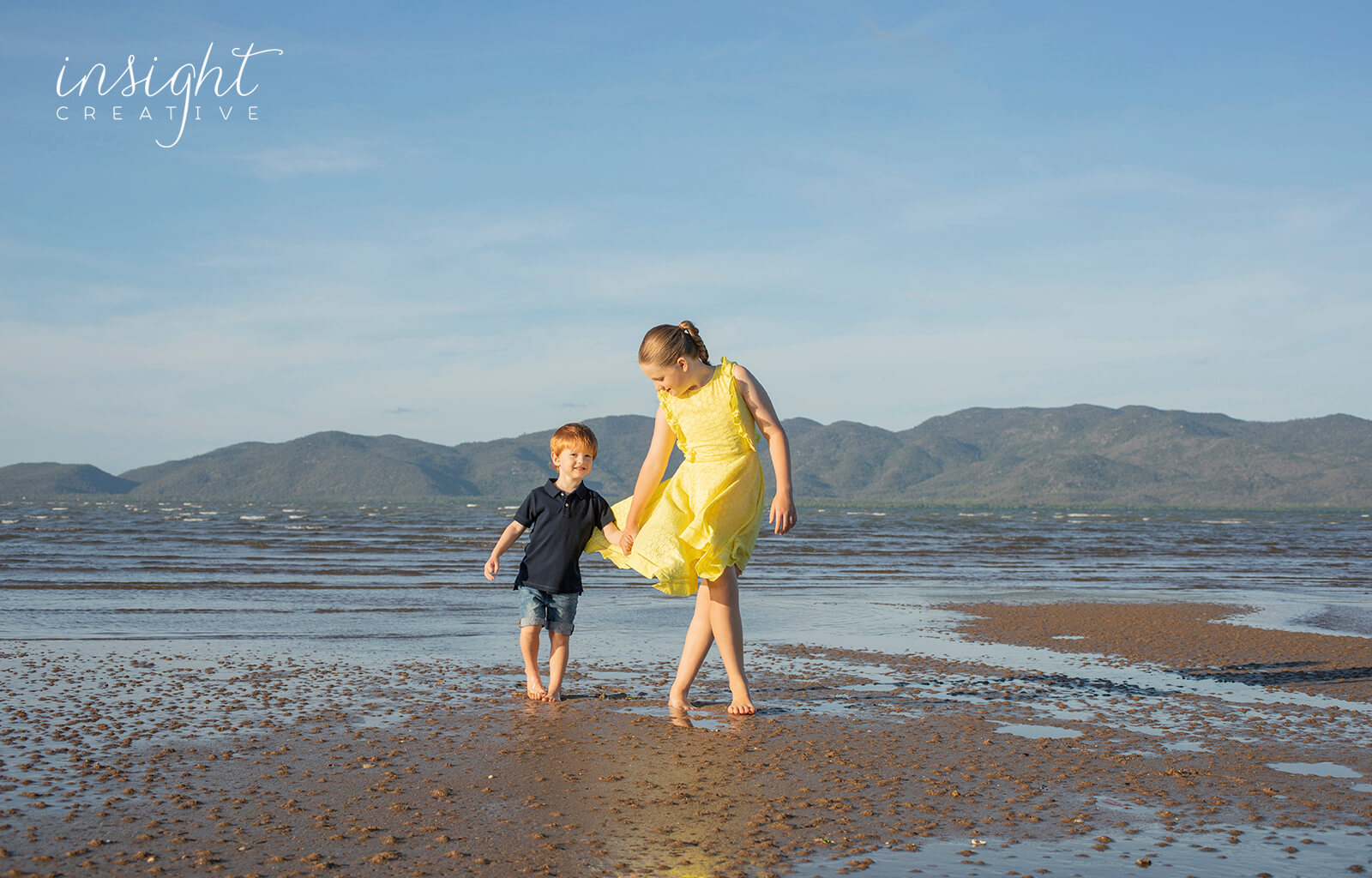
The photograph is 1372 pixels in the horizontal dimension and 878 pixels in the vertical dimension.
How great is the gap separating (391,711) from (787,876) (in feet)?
10.5

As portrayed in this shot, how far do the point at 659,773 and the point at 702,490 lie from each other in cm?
166

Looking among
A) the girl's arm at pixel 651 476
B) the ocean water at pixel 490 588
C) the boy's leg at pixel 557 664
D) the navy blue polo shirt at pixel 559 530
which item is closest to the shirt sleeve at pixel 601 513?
the navy blue polo shirt at pixel 559 530

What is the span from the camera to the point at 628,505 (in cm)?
603

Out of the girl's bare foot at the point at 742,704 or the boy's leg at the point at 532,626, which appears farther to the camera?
the boy's leg at the point at 532,626

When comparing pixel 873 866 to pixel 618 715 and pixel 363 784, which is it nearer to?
pixel 363 784

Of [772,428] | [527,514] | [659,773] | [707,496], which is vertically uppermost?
[772,428]

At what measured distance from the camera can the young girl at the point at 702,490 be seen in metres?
5.58

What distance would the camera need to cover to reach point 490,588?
14.5 meters

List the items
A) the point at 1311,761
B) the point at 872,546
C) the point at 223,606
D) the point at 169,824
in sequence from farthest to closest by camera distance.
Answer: the point at 872,546
the point at 223,606
the point at 1311,761
the point at 169,824

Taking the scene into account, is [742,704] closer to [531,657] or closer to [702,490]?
[702,490]

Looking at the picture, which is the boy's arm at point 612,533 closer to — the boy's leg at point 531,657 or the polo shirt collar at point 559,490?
the polo shirt collar at point 559,490

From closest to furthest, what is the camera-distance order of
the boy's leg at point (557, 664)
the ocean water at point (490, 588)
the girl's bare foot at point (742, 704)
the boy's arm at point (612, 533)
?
1. the girl's bare foot at point (742, 704)
2. the boy's arm at point (612, 533)
3. the boy's leg at point (557, 664)
4. the ocean water at point (490, 588)

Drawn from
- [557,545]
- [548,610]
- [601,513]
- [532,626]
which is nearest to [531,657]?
[532,626]

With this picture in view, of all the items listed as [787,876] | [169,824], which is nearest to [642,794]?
[787,876]
